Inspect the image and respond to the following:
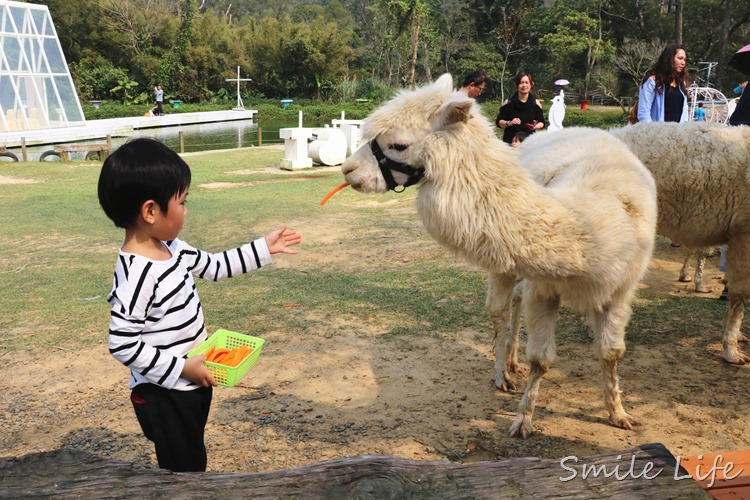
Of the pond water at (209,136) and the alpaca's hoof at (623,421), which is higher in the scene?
the alpaca's hoof at (623,421)

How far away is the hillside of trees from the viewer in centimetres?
3656

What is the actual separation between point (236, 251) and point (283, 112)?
1676 inches

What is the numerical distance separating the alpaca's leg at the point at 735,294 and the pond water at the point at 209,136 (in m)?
18.7

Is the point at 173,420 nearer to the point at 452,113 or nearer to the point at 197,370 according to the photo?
the point at 197,370

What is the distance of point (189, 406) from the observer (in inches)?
83.4

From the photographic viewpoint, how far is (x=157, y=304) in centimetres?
201

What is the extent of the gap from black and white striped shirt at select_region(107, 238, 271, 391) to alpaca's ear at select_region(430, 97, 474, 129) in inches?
47.5

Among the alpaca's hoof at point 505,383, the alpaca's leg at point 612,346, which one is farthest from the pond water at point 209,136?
the alpaca's leg at point 612,346

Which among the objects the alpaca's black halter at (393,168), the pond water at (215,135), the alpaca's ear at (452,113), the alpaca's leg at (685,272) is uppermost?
the alpaca's ear at (452,113)

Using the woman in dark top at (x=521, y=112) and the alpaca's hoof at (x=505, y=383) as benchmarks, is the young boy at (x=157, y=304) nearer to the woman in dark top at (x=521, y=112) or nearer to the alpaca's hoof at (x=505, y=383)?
the alpaca's hoof at (x=505, y=383)

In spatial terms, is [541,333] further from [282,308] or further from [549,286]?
[282,308]

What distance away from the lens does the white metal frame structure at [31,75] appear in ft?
70.2

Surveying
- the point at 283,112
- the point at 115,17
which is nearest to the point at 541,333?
the point at 283,112

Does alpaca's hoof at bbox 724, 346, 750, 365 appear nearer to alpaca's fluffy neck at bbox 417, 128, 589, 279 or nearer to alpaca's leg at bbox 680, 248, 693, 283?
alpaca's leg at bbox 680, 248, 693, 283
